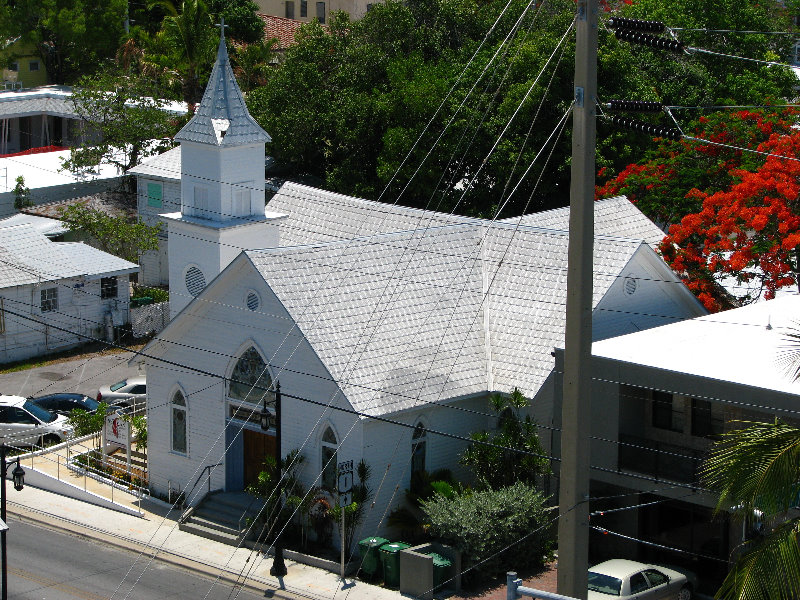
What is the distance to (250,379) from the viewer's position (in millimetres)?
33156

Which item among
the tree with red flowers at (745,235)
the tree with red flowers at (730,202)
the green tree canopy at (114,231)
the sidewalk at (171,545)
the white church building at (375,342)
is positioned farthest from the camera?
the green tree canopy at (114,231)

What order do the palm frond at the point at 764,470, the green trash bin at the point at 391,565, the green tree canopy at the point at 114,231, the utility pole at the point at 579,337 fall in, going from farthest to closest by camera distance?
the green tree canopy at the point at 114,231, the green trash bin at the point at 391,565, the utility pole at the point at 579,337, the palm frond at the point at 764,470

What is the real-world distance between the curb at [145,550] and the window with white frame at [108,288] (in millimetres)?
15226

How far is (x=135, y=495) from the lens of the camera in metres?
35.5

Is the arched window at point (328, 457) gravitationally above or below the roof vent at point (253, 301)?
below

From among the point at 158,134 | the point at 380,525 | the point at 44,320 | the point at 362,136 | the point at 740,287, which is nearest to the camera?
the point at 380,525

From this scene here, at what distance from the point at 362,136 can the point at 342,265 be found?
20086 millimetres

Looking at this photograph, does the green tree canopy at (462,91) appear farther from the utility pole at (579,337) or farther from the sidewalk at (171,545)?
the utility pole at (579,337)

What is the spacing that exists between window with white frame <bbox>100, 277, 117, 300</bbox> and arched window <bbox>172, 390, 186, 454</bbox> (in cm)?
1530

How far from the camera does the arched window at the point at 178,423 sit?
34.7 meters

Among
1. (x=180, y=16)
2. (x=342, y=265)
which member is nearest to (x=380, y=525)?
(x=342, y=265)

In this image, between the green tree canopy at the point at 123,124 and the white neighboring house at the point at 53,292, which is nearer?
the white neighboring house at the point at 53,292

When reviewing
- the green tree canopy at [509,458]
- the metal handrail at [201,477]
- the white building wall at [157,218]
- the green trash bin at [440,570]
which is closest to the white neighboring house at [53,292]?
the white building wall at [157,218]

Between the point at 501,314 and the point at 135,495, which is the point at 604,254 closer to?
the point at 501,314
